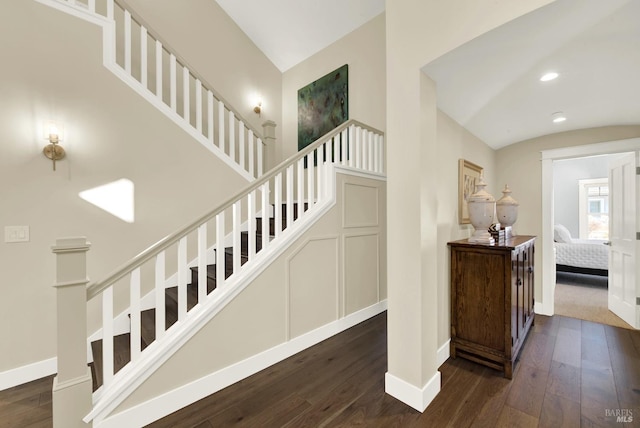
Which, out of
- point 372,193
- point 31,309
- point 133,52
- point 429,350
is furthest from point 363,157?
point 31,309

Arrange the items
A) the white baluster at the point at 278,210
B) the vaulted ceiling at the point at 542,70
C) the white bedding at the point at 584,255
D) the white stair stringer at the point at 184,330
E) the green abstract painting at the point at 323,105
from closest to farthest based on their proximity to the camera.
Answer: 1. the vaulted ceiling at the point at 542,70
2. the white stair stringer at the point at 184,330
3. the white baluster at the point at 278,210
4. the green abstract painting at the point at 323,105
5. the white bedding at the point at 584,255

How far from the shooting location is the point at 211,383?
2008 mm

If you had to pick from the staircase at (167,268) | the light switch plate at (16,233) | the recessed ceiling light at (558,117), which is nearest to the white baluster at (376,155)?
the staircase at (167,268)

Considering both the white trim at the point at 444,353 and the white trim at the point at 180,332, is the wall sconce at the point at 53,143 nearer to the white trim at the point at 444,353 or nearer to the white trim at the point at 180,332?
the white trim at the point at 180,332

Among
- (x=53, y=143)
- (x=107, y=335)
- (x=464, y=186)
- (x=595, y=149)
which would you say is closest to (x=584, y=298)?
(x=595, y=149)

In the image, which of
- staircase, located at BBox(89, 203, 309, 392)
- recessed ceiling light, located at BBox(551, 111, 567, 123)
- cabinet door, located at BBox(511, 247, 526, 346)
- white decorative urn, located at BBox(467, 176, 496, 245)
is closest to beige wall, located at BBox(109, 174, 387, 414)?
staircase, located at BBox(89, 203, 309, 392)

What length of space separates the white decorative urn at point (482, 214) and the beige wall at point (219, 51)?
3701 millimetres

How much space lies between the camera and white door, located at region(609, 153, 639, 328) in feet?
9.93

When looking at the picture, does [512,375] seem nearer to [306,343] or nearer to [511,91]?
[306,343]

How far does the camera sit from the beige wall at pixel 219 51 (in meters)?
3.72

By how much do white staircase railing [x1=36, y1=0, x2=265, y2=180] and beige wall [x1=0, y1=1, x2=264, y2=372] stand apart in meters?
0.10

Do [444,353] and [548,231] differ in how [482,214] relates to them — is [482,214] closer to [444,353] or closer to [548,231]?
[444,353]

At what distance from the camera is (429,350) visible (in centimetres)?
194
